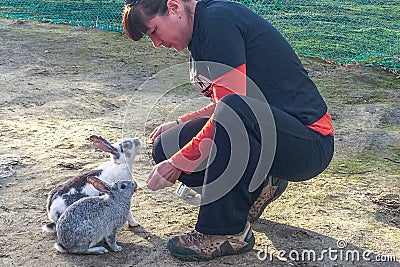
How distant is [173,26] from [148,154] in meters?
1.62

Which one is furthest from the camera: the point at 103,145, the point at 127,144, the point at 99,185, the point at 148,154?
the point at 148,154

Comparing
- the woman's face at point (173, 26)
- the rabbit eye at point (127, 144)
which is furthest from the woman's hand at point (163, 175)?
the rabbit eye at point (127, 144)

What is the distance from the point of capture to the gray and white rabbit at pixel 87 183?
297 cm

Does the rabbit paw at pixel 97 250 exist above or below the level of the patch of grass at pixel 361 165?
above

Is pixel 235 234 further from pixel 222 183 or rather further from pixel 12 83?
pixel 12 83

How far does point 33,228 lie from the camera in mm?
3045

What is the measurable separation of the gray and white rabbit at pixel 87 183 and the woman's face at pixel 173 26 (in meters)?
0.76

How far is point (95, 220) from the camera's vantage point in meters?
2.77

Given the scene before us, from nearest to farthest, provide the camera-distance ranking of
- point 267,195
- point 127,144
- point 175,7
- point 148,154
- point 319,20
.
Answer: point 175,7, point 267,195, point 127,144, point 148,154, point 319,20

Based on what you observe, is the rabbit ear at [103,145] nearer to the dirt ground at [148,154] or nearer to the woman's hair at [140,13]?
the dirt ground at [148,154]

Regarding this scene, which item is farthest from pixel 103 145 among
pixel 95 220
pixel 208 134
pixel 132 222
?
pixel 208 134

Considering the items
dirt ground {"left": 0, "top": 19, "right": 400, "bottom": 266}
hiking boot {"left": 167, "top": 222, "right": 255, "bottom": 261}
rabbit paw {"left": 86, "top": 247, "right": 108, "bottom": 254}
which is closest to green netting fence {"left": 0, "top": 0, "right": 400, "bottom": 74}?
dirt ground {"left": 0, "top": 19, "right": 400, "bottom": 266}

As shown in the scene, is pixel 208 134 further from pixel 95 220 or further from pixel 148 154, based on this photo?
pixel 148 154

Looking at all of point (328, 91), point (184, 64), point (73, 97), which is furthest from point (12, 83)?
point (328, 91)
